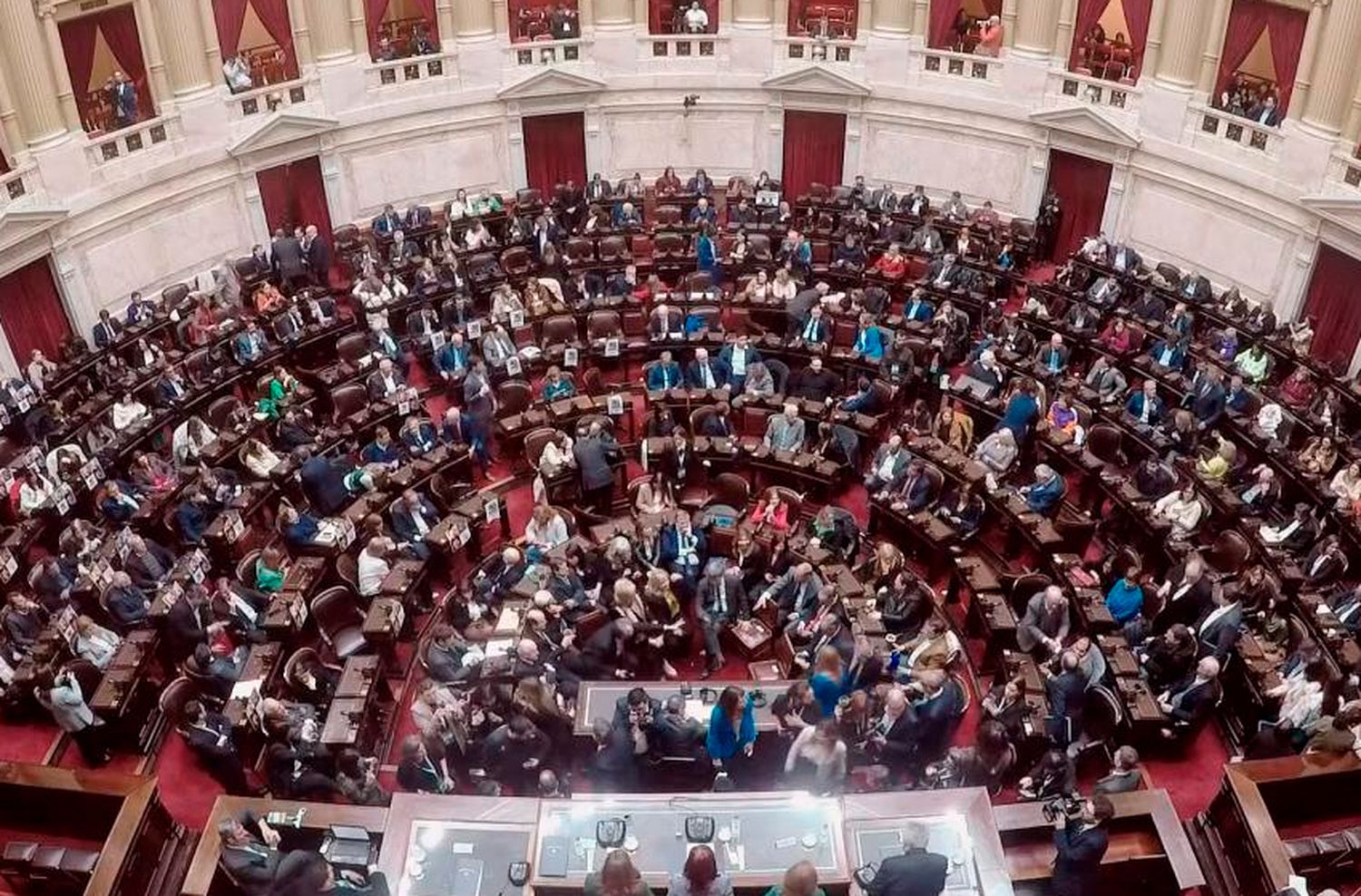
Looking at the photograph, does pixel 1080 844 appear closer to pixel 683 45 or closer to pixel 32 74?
pixel 32 74

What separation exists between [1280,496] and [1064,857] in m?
7.50

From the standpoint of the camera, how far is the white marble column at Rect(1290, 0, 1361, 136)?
16.7 m

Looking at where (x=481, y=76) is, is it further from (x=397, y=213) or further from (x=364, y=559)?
(x=364, y=559)

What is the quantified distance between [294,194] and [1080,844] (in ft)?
60.4

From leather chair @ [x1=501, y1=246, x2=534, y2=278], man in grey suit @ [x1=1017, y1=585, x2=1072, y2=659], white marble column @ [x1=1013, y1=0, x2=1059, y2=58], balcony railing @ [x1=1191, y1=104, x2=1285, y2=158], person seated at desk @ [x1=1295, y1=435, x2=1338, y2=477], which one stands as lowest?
man in grey suit @ [x1=1017, y1=585, x2=1072, y2=659]

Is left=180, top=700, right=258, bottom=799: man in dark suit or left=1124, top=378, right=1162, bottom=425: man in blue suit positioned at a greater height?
left=1124, top=378, right=1162, bottom=425: man in blue suit

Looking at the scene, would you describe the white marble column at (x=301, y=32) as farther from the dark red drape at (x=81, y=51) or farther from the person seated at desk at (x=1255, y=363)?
the person seated at desk at (x=1255, y=363)

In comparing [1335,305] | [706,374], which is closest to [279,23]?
[706,374]

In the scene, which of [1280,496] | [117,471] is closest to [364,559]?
[117,471]

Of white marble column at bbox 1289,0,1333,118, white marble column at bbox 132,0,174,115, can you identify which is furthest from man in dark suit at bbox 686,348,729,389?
white marble column at bbox 132,0,174,115

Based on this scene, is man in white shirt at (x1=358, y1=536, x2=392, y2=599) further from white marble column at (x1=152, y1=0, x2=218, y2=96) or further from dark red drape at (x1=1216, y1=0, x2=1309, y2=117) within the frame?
dark red drape at (x1=1216, y1=0, x2=1309, y2=117)

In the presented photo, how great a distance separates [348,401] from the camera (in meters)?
16.0

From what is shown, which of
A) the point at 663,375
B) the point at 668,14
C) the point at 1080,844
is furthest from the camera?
the point at 668,14

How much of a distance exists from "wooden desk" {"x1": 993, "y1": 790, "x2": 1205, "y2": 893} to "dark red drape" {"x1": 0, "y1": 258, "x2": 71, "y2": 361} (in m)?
16.4
